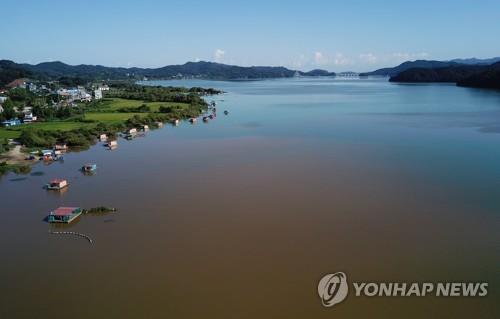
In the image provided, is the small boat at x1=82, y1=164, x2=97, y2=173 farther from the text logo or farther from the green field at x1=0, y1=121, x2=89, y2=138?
the text logo

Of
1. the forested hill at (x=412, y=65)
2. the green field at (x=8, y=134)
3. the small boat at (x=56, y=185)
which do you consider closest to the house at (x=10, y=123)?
the green field at (x=8, y=134)

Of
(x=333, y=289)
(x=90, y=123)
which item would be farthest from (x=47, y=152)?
(x=333, y=289)

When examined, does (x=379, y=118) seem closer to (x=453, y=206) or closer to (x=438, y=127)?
(x=438, y=127)

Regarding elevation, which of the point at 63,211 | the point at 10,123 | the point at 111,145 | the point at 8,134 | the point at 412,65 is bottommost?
the point at 63,211

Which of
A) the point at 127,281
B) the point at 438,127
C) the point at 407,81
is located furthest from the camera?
the point at 407,81

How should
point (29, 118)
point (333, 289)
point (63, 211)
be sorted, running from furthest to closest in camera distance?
point (29, 118)
point (63, 211)
point (333, 289)

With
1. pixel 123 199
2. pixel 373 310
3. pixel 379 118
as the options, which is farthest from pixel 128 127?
pixel 373 310

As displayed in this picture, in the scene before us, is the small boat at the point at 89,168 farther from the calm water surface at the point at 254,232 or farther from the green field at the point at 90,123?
the green field at the point at 90,123

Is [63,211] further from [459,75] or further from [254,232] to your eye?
[459,75]
